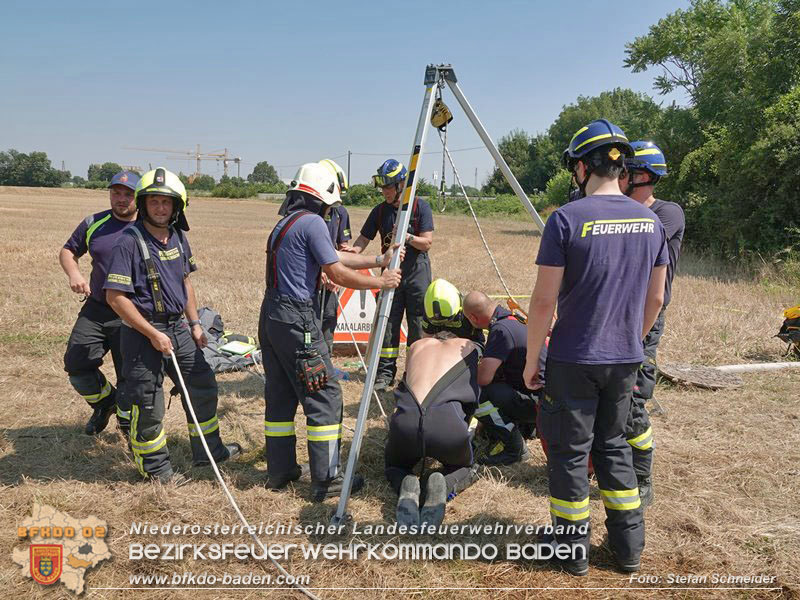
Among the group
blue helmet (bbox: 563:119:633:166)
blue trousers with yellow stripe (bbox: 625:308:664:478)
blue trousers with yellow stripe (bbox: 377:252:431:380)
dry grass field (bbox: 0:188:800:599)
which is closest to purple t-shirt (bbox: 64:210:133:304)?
dry grass field (bbox: 0:188:800:599)

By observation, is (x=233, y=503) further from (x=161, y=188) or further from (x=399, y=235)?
(x=161, y=188)

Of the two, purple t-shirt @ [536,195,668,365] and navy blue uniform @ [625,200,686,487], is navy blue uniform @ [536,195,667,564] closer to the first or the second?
purple t-shirt @ [536,195,668,365]

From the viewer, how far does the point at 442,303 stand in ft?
16.8

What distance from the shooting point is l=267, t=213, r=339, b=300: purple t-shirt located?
4.04 metres

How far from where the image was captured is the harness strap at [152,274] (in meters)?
4.18

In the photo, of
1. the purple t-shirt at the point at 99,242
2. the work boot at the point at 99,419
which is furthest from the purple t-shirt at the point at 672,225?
the work boot at the point at 99,419

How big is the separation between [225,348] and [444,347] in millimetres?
3952

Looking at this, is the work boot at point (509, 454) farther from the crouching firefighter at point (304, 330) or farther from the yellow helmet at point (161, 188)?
the yellow helmet at point (161, 188)

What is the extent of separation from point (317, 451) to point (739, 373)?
557cm

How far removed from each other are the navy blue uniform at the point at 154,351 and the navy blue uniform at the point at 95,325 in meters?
0.63

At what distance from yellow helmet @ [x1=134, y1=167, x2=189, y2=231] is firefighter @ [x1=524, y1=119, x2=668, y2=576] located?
2.70 meters

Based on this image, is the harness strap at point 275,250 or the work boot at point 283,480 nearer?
the harness strap at point 275,250

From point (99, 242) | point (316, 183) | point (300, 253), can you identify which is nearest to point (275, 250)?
point (300, 253)

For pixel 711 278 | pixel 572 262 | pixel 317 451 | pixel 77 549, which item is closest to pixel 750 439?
pixel 572 262
